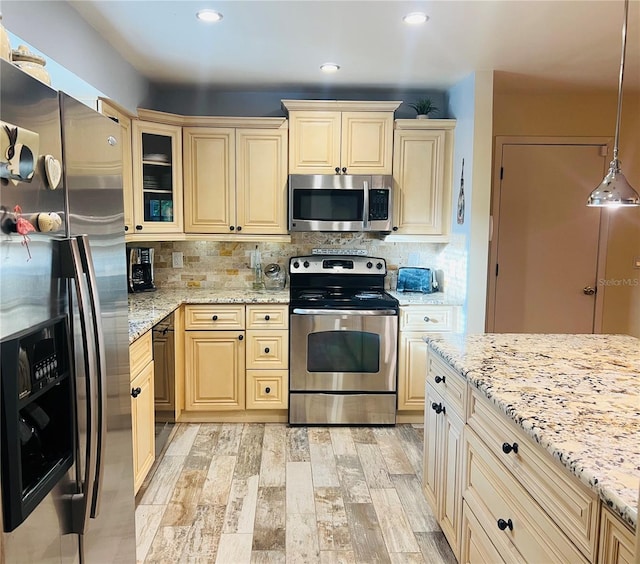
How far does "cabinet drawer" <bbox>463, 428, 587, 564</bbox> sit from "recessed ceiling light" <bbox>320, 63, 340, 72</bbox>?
2422 mm

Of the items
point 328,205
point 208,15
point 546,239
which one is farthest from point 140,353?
point 546,239

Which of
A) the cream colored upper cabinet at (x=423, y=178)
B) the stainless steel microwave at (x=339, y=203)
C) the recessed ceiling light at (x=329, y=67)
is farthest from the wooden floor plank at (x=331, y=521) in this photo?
the recessed ceiling light at (x=329, y=67)

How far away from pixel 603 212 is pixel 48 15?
396cm

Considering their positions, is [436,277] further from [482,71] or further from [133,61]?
[133,61]

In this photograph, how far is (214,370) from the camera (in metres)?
3.53

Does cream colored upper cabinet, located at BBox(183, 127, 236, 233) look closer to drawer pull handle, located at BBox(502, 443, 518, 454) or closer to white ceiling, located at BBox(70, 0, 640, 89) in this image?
white ceiling, located at BBox(70, 0, 640, 89)

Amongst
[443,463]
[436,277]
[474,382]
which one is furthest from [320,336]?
[474,382]

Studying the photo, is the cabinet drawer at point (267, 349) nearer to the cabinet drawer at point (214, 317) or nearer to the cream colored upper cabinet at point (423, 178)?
the cabinet drawer at point (214, 317)

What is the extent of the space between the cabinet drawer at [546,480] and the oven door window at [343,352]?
183cm

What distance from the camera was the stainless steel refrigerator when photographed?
1026mm

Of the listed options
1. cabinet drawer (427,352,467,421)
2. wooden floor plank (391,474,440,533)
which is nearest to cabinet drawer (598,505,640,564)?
cabinet drawer (427,352,467,421)

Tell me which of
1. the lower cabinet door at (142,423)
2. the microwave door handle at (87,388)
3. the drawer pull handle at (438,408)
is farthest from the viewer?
the lower cabinet door at (142,423)

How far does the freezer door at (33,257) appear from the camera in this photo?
40.0 inches

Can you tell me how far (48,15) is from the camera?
2.14 metres
